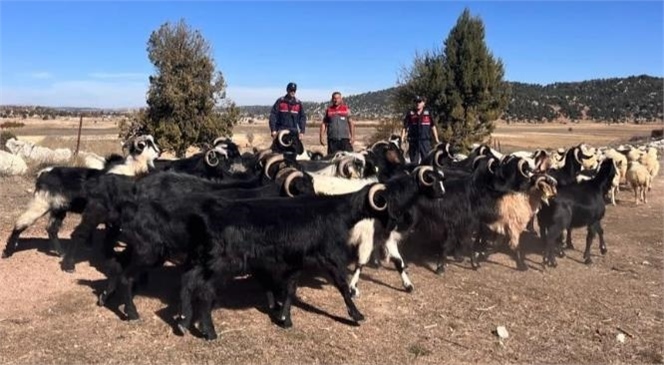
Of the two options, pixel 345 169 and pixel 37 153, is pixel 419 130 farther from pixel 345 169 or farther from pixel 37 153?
pixel 37 153

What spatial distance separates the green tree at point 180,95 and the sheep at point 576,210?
13.0 meters

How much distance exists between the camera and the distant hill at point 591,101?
97.1m

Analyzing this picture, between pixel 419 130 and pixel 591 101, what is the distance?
351 ft

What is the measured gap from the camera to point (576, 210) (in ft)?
32.6

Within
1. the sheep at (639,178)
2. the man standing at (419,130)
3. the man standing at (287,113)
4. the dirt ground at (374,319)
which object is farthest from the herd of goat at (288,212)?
the sheep at (639,178)

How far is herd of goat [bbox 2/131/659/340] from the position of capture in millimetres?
6508

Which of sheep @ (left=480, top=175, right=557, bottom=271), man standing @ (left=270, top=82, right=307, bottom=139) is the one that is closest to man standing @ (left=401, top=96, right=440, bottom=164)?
man standing @ (left=270, top=82, right=307, bottom=139)

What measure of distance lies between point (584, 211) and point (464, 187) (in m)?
2.13

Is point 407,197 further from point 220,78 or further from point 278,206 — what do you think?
point 220,78

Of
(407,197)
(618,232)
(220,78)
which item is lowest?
(618,232)

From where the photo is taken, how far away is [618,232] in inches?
490

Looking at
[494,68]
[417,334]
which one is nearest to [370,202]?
[417,334]

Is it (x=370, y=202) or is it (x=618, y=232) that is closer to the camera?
(x=370, y=202)

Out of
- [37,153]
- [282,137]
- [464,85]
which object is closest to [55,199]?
[282,137]
